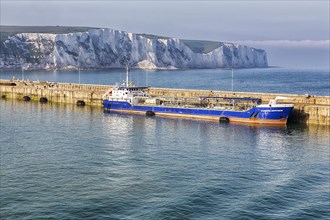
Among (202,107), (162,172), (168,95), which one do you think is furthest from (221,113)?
(162,172)

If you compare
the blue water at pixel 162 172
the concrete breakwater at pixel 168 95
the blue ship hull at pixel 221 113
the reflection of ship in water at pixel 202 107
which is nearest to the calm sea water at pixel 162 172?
the blue water at pixel 162 172

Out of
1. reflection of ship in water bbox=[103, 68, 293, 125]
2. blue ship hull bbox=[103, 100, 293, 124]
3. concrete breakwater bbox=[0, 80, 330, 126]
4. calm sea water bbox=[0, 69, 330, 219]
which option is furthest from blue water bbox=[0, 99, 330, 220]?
concrete breakwater bbox=[0, 80, 330, 126]

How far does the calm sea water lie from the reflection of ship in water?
4.11m

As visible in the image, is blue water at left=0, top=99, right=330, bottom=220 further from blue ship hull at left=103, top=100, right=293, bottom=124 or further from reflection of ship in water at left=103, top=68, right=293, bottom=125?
reflection of ship in water at left=103, top=68, right=293, bottom=125

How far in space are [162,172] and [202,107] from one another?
4491cm

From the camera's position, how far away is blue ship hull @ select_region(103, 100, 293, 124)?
75.8m

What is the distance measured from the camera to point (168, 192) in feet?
119

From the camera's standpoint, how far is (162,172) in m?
42.3

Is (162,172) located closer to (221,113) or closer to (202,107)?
(221,113)

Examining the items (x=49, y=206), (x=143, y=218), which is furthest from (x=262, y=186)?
(x=49, y=206)

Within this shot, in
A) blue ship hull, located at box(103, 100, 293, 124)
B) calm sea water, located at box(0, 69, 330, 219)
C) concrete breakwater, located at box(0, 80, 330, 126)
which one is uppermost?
concrete breakwater, located at box(0, 80, 330, 126)

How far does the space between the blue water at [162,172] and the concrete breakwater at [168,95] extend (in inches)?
218

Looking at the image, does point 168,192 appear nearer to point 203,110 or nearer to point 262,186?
point 262,186

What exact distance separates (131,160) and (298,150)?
70.8 feet
